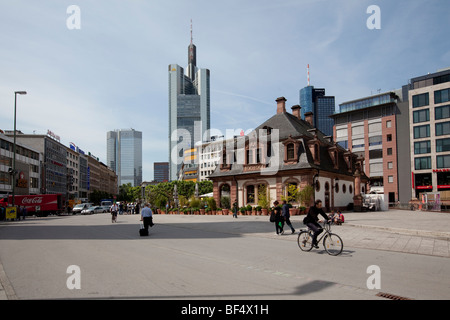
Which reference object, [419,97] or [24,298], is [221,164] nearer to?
[24,298]

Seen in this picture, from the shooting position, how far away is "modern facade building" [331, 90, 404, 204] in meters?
66.2

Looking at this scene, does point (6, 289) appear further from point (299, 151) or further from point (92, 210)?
point (92, 210)

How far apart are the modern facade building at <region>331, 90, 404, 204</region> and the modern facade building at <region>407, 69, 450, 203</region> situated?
2337 millimetres

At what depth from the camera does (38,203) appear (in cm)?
4588

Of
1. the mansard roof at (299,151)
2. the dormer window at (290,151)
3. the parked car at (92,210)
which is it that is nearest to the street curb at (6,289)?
the mansard roof at (299,151)

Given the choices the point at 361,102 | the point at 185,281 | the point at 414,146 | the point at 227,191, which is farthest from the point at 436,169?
the point at 185,281

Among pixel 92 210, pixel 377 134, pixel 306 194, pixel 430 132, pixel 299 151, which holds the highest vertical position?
pixel 377 134

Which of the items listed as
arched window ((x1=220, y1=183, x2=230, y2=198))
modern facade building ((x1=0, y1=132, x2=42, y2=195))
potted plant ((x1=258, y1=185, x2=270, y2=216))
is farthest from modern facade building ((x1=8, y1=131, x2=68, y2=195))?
potted plant ((x1=258, y1=185, x2=270, y2=216))

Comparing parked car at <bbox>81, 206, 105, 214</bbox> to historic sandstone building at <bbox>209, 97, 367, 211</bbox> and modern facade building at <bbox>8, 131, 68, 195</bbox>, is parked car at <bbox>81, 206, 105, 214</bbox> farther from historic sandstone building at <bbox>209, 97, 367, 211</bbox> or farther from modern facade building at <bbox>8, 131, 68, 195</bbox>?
historic sandstone building at <bbox>209, 97, 367, 211</bbox>

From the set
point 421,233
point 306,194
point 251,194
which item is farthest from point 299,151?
point 421,233

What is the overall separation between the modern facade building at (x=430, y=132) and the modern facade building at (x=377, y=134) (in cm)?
234

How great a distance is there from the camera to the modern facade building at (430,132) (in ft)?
196

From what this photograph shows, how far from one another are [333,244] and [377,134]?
218ft

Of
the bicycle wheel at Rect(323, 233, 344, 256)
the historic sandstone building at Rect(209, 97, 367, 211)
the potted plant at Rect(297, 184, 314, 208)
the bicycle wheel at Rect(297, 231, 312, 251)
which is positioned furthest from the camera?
the historic sandstone building at Rect(209, 97, 367, 211)
